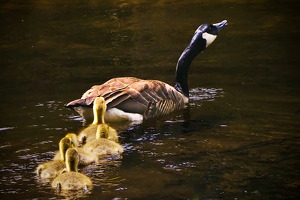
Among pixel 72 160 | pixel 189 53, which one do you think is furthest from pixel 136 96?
pixel 72 160

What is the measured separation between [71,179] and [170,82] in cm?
563

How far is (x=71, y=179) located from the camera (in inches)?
251

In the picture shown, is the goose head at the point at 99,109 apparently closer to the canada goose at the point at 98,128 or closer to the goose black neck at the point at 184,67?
the canada goose at the point at 98,128

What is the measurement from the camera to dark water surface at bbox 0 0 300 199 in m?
6.79

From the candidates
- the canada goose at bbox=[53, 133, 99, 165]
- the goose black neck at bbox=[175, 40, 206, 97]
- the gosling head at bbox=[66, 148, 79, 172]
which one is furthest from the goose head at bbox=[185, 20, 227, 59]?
the gosling head at bbox=[66, 148, 79, 172]

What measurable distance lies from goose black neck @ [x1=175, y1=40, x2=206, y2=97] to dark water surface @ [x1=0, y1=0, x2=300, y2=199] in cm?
34

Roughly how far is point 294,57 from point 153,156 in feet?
21.4

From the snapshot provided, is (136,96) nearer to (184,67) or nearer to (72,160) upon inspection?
(184,67)

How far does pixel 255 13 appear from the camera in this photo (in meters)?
18.4

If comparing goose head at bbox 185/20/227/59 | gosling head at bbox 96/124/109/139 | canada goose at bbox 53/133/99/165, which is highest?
goose head at bbox 185/20/227/59

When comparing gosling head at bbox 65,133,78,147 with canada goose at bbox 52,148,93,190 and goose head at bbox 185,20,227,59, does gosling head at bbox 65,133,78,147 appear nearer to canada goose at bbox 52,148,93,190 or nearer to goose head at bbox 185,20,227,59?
canada goose at bbox 52,148,93,190

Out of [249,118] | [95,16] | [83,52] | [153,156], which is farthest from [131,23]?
[153,156]

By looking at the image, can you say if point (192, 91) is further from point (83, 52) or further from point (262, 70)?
point (83, 52)

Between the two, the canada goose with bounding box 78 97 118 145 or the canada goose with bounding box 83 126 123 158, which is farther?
the canada goose with bounding box 78 97 118 145
